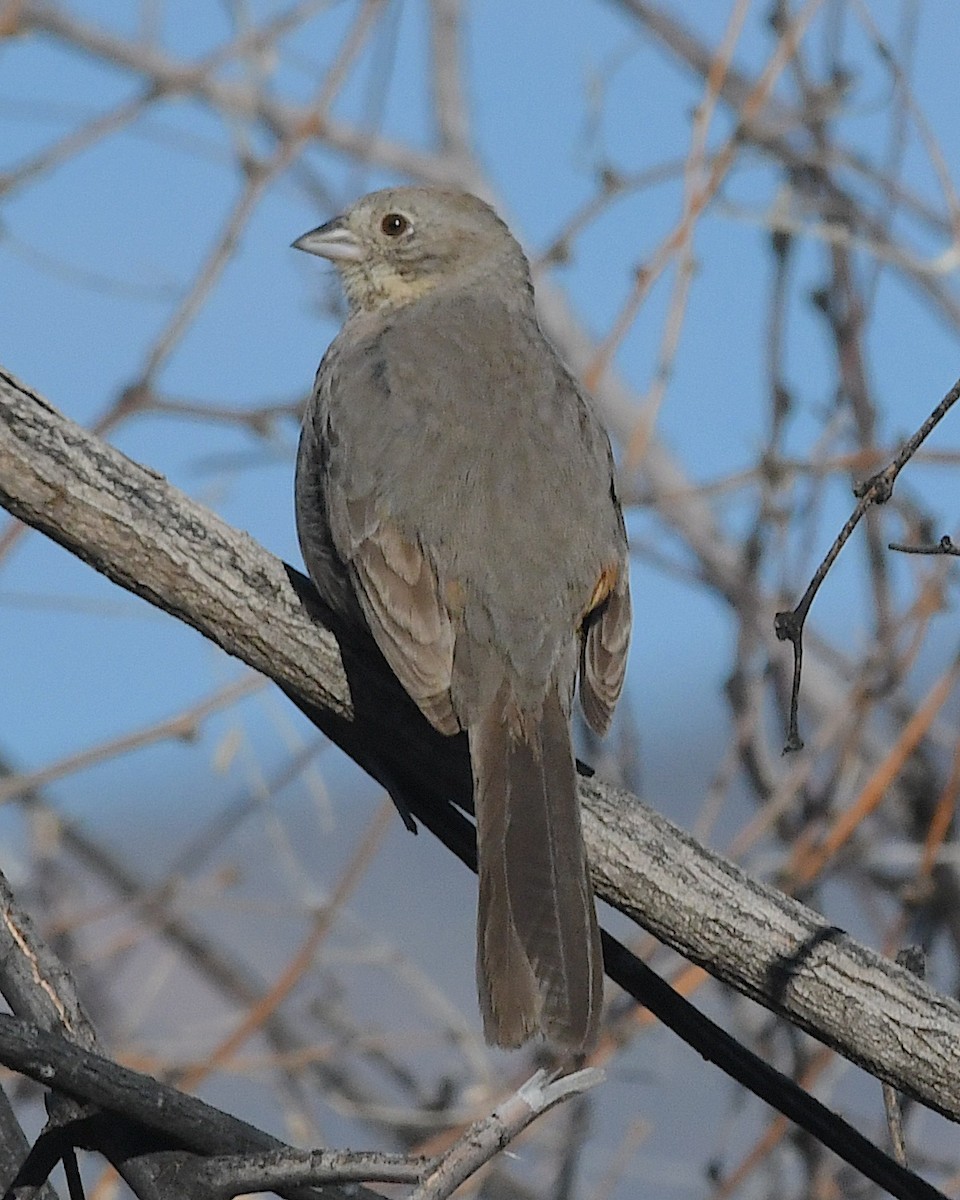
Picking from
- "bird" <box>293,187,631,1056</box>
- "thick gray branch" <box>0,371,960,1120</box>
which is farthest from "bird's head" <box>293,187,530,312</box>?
"thick gray branch" <box>0,371,960,1120</box>

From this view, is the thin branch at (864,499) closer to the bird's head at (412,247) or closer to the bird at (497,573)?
the bird at (497,573)

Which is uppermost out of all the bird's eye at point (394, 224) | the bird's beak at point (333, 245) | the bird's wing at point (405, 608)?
the bird's eye at point (394, 224)

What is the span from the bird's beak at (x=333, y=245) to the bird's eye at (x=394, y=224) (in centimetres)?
9

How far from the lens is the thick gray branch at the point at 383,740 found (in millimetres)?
2957

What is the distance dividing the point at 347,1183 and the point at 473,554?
5.52ft

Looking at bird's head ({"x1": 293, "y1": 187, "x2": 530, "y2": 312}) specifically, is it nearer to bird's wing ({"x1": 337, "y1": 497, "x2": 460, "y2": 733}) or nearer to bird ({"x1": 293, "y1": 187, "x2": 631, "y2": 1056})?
bird ({"x1": 293, "y1": 187, "x2": 631, "y2": 1056})

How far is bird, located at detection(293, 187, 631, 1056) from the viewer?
3.08 meters

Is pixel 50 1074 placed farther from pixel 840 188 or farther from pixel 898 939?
pixel 840 188

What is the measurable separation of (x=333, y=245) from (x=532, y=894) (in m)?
2.31

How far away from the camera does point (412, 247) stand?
4.86 meters

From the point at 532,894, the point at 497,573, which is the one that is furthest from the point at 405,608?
the point at 532,894

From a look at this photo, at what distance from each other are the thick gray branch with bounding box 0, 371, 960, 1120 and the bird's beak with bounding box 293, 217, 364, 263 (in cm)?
165

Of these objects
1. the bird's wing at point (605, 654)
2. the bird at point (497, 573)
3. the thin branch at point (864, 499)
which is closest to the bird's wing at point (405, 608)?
the bird at point (497, 573)

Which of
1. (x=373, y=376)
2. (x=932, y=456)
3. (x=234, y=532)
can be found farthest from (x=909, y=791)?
(x=234, y=532)
